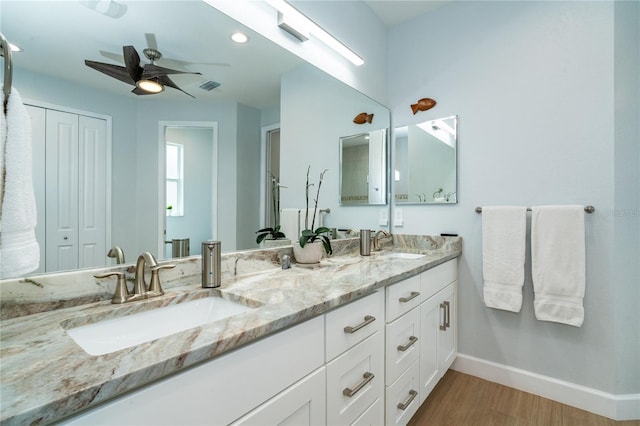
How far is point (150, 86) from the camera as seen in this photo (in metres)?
1.06

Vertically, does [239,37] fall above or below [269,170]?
above

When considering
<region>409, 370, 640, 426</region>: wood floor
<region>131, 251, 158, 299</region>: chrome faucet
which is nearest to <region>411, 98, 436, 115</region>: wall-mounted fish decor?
<region>409, 370, 640, 426</region>: wood floor

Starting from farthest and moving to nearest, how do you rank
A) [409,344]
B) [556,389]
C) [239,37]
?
[556,389] < [409,344] < [239,37]

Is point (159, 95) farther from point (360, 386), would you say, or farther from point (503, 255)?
point (503, 255)

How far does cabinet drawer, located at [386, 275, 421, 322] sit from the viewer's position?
Answer: 1315 mm

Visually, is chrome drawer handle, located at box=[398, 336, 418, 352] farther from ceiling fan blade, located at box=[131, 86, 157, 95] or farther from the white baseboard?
ceiling fan blade, located at box=[131, 86, 157, 95]

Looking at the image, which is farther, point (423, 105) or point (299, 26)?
point (423, 105)

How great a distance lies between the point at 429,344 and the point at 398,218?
1022 mm

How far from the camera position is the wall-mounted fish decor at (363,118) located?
2.23 m

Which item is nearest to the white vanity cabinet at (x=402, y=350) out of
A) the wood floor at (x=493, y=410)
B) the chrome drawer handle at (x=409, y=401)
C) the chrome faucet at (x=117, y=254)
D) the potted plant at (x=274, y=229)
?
the chrome drawer handle at (x=409, y=401)

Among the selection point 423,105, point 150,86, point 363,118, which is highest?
point 423,105

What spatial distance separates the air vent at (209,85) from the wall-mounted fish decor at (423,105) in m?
1.63

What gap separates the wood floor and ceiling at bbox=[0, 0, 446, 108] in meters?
1.93

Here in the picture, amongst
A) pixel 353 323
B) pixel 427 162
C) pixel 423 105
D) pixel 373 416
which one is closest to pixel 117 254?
pixel 353 323
